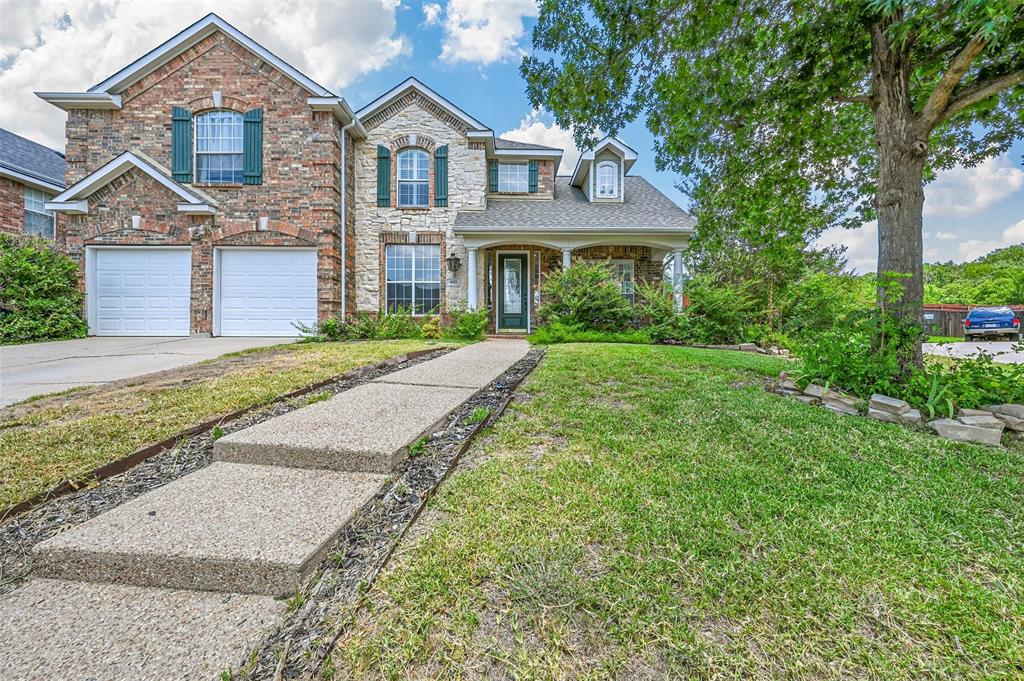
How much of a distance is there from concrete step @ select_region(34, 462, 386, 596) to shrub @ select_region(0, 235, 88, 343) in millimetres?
10010

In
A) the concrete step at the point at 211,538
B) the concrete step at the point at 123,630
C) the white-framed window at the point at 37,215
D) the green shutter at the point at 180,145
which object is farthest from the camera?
the white-framed window at the point at 37,215

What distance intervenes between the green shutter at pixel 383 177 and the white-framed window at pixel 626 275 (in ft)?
21.3

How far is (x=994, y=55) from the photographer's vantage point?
12.2 ft

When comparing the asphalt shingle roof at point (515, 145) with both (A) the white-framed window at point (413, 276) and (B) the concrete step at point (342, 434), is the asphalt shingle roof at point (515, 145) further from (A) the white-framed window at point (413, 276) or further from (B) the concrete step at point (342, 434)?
(B) the concrete step at point (342, 434)

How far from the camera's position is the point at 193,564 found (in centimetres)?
161

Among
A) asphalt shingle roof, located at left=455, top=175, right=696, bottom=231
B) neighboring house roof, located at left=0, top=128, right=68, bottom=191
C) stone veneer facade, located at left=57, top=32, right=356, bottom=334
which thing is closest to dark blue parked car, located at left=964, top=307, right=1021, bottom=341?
asphalt shingle roof, located at left=455, top=175, right=696, bottom=231

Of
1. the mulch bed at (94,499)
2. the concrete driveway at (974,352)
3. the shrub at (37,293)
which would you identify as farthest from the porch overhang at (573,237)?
the shrub at (37,293)

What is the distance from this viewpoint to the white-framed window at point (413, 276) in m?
11.5

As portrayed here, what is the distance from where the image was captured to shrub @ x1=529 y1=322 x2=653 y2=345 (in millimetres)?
9570

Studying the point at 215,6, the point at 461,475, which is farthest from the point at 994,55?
the point at 215,6

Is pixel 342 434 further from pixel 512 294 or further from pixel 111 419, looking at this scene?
pixel 512 294

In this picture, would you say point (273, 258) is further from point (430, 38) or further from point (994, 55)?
point (994, 55)

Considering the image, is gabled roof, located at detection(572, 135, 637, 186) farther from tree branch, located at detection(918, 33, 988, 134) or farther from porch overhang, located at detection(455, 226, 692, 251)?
tree branch, located at detection(918, 33, 988, 134)

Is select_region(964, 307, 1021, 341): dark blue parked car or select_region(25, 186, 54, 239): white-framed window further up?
select_region(25, 186, 54, 239): white-framed window
